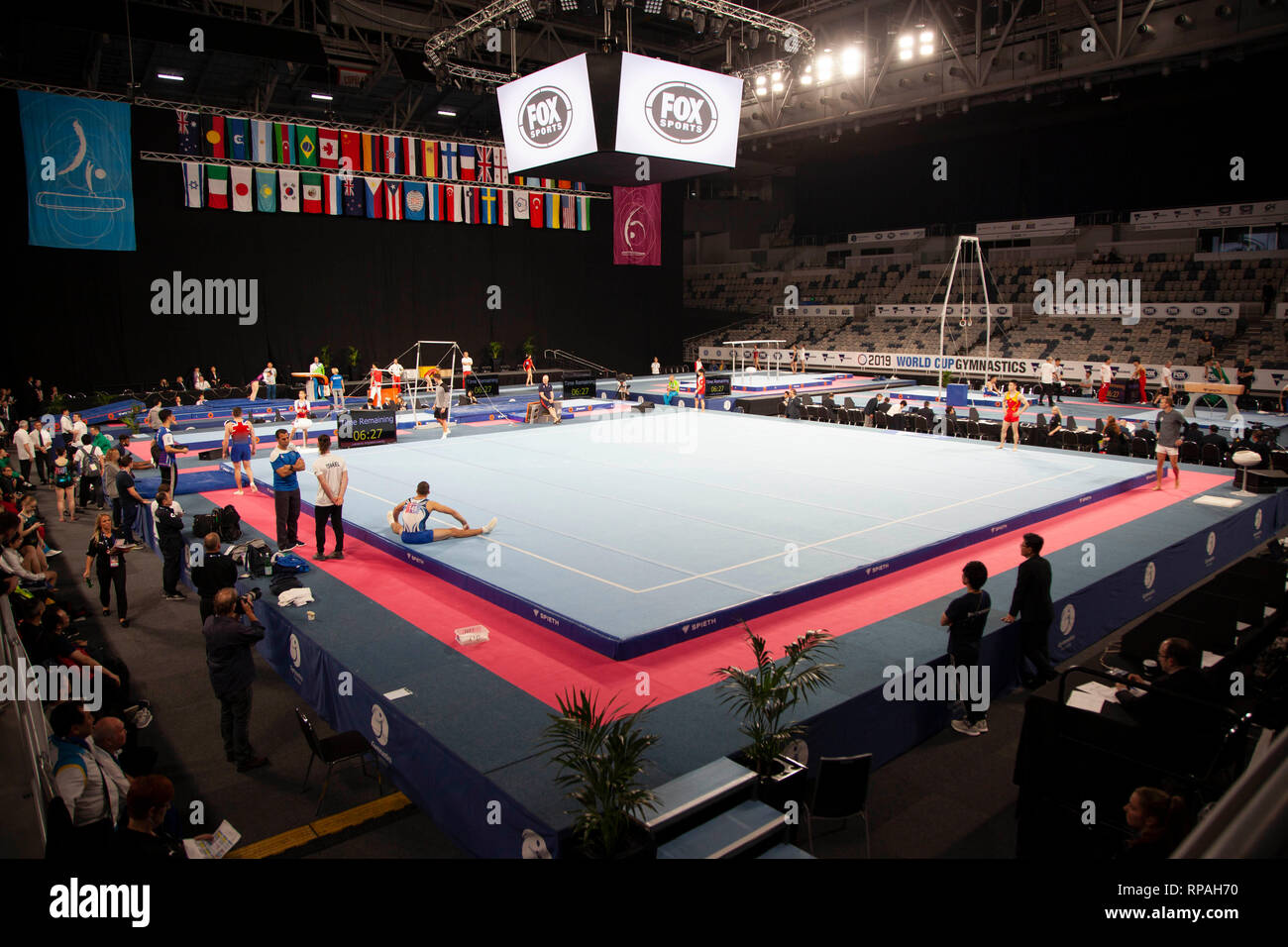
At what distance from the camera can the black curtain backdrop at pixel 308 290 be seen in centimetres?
2486

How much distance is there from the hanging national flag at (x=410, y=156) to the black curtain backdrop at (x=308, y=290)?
3.49m

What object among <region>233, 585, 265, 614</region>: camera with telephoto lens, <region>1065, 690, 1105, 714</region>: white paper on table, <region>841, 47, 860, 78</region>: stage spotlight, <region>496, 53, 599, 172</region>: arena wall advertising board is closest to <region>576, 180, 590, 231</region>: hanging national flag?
<region>841, 47, 860, 78</region>: stage spotlight

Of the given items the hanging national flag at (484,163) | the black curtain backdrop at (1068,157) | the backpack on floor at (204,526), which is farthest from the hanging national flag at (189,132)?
the black curtain backdrop at (1068,157)

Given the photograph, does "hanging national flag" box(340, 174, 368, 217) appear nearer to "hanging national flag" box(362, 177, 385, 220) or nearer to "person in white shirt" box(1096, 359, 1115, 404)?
"hanging national flag" box(362, 177, 385, 220)

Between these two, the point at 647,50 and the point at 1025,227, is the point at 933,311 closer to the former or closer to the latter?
the point at 1025,227

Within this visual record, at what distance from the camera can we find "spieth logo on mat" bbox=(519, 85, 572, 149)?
46.6 ft

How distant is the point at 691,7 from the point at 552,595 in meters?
13.8

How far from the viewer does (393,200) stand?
30062 millimetres

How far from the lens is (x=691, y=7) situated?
55.6ft

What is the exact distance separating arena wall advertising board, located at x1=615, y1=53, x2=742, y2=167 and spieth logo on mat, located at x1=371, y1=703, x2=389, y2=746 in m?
10.4

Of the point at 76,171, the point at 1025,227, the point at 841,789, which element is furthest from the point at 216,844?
the point at 1025,227

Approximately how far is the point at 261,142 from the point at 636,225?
1683 cm

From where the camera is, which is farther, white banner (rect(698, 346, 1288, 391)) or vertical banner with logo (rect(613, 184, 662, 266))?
vertical banner with logo (rect(613, 184, 662, 266))
